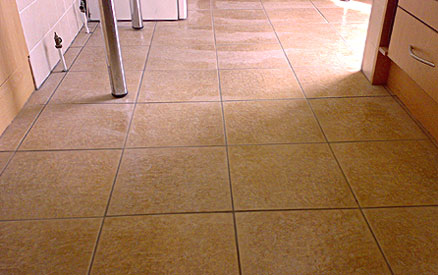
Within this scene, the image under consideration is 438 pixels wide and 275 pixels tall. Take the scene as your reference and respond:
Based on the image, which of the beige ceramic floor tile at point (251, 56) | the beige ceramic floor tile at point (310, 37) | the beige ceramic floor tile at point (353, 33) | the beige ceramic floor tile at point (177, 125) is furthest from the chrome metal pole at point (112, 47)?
the beige ceramic floor tile at point (353, 33)

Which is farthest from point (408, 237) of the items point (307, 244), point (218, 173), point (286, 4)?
point (286, 4)

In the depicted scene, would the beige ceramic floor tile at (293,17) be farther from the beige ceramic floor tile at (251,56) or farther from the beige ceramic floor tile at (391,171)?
the beige ceramic floor tile at (391,171)

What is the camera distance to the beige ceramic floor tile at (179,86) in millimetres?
2028

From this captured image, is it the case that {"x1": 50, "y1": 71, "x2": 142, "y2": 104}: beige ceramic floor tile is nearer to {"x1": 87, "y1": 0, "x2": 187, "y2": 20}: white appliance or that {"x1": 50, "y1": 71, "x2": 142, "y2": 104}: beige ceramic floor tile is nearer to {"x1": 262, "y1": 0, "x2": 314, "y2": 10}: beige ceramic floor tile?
{"x1": 87, "y1": 0, "x2": 187, "y2": 20}: white appliance

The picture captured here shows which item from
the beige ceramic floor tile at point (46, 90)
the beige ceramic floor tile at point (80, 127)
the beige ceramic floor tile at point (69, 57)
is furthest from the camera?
the beige ceramic floor tile at point (69, 57)

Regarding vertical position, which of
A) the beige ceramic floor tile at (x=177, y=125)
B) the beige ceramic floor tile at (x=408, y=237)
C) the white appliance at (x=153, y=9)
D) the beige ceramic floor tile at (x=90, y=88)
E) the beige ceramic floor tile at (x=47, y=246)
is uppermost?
the white appliance at (x=153, y=9)

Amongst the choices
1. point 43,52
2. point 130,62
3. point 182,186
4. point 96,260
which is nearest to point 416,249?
point 182,186

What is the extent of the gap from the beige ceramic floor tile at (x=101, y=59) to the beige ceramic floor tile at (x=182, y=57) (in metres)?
0.06

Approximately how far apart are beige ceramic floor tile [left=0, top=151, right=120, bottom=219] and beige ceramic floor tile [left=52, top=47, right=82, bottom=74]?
854 millimetres

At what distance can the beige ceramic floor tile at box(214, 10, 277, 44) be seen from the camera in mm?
2770

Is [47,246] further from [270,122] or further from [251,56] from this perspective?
[251,56]

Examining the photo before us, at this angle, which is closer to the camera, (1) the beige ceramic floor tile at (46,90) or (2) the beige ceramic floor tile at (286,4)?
(1) the beige ceramic floor tile at (46,90)

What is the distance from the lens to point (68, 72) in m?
2.30

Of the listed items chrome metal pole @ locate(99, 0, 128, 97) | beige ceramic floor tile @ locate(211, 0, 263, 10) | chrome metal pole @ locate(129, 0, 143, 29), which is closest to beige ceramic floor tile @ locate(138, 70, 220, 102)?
chrome metal pole @ locate(99, 0, 128, 97)
